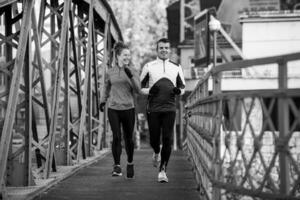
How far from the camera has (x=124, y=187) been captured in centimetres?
862

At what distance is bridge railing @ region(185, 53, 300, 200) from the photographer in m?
4.83

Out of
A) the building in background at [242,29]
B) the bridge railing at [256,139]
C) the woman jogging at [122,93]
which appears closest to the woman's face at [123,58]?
the woman jogging at [122,93]

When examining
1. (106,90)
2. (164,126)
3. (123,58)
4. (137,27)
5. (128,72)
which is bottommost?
(164,126)

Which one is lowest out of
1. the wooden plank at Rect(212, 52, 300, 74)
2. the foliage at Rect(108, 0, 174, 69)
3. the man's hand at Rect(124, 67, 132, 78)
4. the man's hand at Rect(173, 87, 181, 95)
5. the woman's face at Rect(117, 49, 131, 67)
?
the man's hand at Rect(173, 87, 181, 95)

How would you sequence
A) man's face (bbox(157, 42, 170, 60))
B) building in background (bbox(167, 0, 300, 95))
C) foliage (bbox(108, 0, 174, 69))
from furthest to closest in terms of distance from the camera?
1. foliage (bbox(108, 0, 174, 69))
2. building in background (bbox(167, 0, 300, 95))
3. man's face (bbox(157, 42, 170, 60))

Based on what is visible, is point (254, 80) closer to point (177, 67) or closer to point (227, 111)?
point (177, 67)

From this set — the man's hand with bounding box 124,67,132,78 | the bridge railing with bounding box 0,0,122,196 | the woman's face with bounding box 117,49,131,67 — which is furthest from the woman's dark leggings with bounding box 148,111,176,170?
the bridge railing with bounding box 0,0,122,196

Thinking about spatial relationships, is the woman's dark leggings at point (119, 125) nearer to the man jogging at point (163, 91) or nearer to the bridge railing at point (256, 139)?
the man jogging at point (163, 91)

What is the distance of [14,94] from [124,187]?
89.7 inches

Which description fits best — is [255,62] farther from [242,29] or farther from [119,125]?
[242,29]

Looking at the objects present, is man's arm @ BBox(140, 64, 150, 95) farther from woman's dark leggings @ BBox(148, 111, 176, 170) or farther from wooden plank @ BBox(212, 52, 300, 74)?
wooden plank @ BBox(212, 52, 300, 74)

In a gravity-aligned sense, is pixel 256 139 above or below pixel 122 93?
below

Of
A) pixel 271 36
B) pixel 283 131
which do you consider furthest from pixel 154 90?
pixel 271 36

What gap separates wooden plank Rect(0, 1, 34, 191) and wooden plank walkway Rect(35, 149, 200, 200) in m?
1.15
